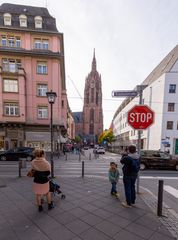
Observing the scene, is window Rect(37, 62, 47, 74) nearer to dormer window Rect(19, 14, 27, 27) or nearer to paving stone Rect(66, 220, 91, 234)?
dormer window Rect(19, 14, 27, 27)

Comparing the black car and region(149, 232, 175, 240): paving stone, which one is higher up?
region(149, 232, 175, 240): paving stone

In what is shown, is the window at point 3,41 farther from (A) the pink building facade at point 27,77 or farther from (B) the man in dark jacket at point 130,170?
(B) the man in dark jacket at point 130,170

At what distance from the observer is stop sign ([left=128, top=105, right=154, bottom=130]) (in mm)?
4566

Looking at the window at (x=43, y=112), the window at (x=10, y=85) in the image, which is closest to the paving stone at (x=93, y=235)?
the window at (x=43, y=112)

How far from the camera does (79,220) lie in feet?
11.6

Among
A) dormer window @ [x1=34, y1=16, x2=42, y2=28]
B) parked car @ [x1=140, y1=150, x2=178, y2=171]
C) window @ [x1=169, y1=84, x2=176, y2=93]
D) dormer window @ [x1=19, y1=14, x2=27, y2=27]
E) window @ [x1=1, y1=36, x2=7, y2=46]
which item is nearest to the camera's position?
parked car @ [x1=140, y1=150, x2=178, y2=171]

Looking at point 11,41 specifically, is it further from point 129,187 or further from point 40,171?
point 129,187

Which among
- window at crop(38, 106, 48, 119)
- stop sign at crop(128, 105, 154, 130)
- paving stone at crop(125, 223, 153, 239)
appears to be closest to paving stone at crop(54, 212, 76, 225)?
paving stone at crop(125, 223, 153, 239)

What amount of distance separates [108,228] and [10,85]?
22.0m

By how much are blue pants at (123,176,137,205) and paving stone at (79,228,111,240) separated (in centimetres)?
148

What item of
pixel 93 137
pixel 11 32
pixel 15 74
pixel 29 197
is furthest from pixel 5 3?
pixel 93 137

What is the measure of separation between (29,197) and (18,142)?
1737 centimetres

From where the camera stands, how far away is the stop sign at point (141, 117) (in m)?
4.57

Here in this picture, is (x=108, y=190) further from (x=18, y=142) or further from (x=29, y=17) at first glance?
(x=29, y=17)
